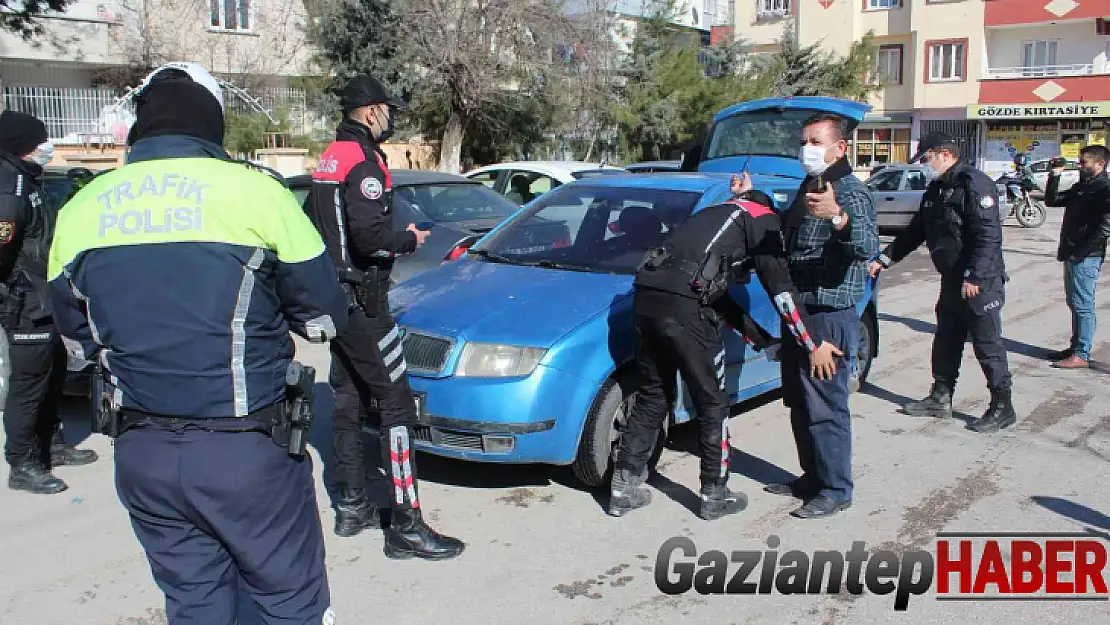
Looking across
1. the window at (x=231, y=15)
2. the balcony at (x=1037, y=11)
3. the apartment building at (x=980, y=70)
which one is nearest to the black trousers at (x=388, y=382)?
the window at (x=231, y=15)

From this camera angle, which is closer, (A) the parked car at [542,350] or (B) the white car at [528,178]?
(A) the parked car at [542,350]

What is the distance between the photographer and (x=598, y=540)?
4.70 m

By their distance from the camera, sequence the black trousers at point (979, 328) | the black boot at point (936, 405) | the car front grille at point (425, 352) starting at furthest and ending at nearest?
the black boot at point (936, 405)
the black trousers at point (979, 328)
the car front grille at point (425, 352)

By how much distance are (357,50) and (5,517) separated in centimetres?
2033

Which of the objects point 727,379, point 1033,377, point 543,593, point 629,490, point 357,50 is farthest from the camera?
point 357,50

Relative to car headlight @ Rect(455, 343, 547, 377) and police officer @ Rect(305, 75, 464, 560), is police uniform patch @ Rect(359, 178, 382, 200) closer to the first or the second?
police officer @ Rect(305, 75, 464, 560)

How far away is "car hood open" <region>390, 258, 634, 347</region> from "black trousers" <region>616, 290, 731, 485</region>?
1.49ft

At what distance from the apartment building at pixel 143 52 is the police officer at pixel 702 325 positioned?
20.9 m

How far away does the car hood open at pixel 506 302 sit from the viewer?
5027 millimetres

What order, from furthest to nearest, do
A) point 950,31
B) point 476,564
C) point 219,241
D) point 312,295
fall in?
1. point 950,31
2. point 476,564
3. point 312,295
4. point 219,241

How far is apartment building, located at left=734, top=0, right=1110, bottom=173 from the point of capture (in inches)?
1470

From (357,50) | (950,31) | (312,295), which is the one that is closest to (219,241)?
(312,295)

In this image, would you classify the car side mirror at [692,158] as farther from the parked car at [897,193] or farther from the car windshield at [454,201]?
the parked car at [897,193]

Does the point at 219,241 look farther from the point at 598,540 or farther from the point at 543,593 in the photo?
the point at 598,540
